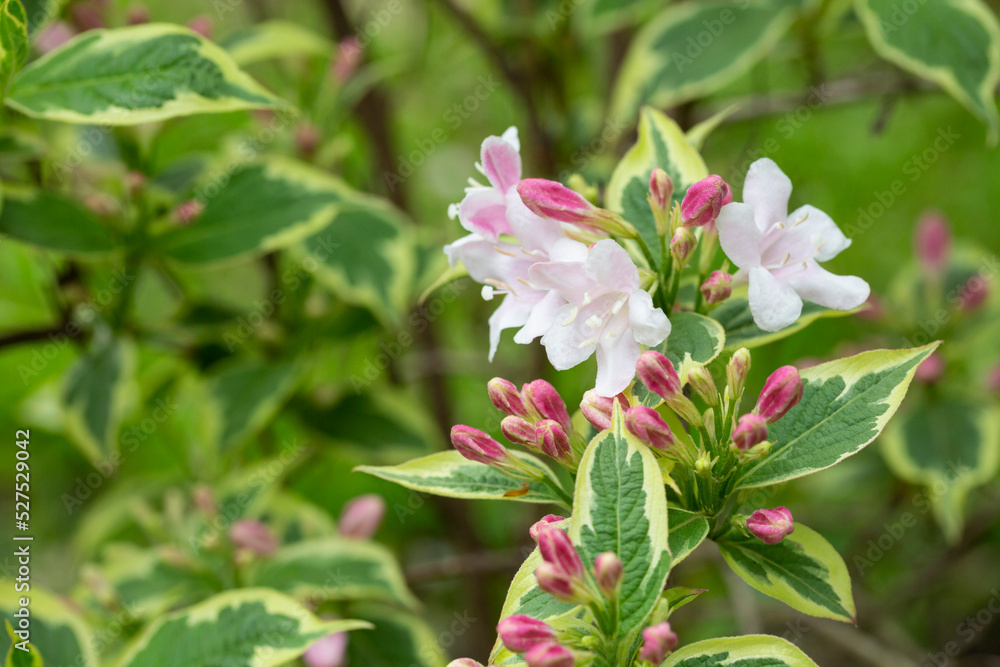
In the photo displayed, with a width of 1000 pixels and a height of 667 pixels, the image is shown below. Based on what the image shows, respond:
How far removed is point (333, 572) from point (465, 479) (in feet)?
1.51

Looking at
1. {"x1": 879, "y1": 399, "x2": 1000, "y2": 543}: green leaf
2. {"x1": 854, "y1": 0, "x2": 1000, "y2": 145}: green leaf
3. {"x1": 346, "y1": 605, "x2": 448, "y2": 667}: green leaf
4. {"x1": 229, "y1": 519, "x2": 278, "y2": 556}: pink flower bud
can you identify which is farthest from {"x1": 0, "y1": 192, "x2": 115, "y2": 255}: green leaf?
{"x1": 879, "y1": 399, "x2": 1000, "y2": 543}: green leaf

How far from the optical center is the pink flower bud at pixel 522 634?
1.77ft

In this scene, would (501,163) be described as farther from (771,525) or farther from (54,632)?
(54,632)

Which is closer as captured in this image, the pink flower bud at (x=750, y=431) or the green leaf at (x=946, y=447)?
the pink flower bud at (x=750, y=431)

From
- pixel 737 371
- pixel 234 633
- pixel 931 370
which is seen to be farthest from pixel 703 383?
pixel 931 370

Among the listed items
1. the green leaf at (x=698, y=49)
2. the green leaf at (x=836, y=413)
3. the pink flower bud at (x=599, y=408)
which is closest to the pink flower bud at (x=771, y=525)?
the green leaf at (x=836, y=413)

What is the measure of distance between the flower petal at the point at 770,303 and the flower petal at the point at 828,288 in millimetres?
25

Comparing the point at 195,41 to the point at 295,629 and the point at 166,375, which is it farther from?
the point at 166,375

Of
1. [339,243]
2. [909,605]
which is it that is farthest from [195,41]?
[909,605]

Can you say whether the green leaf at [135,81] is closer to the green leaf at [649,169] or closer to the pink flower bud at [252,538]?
the green leaf at [649,169]

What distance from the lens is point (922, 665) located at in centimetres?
154

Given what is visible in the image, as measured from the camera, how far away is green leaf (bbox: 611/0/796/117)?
125 centimetres

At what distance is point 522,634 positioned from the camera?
54 cm

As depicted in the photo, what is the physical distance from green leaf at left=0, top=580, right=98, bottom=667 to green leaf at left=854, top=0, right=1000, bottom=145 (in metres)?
1.22
